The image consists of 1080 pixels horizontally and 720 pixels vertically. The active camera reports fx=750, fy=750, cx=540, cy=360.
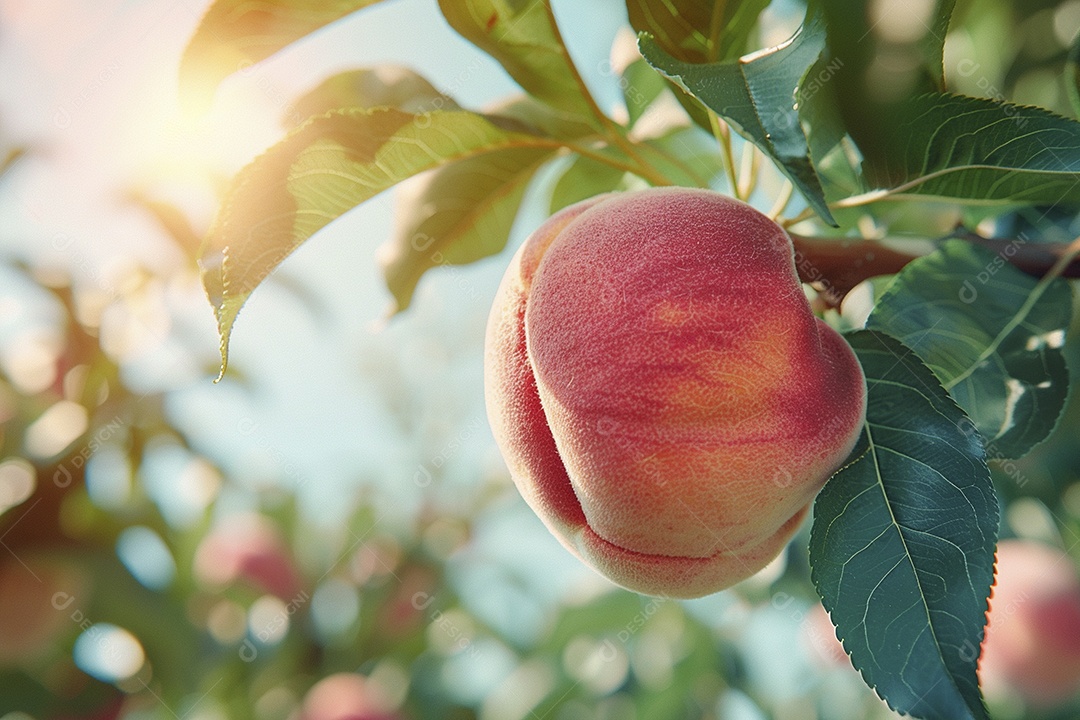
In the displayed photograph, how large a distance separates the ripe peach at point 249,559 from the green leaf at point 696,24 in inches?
66.4

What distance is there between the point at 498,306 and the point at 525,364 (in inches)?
2.7

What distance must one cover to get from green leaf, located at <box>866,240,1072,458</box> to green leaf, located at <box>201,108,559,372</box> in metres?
0.44

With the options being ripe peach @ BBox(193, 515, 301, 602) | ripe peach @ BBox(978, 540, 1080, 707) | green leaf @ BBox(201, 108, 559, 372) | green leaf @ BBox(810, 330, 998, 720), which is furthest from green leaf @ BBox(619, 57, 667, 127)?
ripe peach @ BBox(193, 515, 301, 602)

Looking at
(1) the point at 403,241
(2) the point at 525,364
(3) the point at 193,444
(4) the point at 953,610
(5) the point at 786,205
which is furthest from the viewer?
→ (3) the point at 193,444

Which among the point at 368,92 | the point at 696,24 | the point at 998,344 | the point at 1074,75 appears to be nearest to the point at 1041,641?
the point at 998,344

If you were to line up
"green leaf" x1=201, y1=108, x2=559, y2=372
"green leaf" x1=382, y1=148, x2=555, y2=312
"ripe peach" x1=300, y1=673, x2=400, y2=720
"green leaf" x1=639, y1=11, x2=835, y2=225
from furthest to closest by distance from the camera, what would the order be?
"ripe peach" x1=300, y1=673, x2=400, y2=720, "green leaf" x1=382, y1=148, x2=555, y2=312, "green leaf" x1=201, y1=108, x2=559, y2=372, "green leaf" x1=639, y1=11, x2=835, y2=225

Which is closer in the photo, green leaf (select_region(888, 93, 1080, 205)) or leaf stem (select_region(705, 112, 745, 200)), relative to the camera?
green leaf (select_region(888, 93, 1080, 205))

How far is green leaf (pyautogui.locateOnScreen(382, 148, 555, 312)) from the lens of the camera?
77 cm

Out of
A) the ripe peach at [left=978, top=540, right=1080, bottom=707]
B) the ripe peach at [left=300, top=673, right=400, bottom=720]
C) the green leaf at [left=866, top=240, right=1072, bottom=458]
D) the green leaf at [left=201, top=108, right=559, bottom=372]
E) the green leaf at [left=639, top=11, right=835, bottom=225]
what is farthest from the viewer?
the ripe peach at [left=300, top=673, right=400, bottom=720]

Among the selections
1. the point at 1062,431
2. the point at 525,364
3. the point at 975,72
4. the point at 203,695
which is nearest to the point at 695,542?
the point at 525,364

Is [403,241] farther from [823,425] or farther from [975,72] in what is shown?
[975,72]

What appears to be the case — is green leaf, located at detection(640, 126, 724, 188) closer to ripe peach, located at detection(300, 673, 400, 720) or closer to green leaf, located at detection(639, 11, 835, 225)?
green leaf, located at detection(639, 11, 835, 225)

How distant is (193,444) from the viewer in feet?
5.59

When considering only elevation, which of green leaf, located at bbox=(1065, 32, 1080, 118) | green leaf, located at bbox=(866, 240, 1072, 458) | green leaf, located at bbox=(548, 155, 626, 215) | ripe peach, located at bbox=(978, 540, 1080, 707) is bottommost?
ripe peach, located at bbox=(978, 540, 1080, 707)
